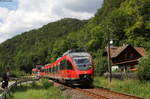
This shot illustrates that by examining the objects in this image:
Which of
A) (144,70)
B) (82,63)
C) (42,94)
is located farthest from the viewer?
(144,70)

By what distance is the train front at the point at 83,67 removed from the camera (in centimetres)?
2295

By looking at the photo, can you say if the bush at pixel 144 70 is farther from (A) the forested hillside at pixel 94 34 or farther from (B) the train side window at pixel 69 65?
(B) the train side window at pixel 69 65

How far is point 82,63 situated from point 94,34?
226 feet

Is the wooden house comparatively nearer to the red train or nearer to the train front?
the red train

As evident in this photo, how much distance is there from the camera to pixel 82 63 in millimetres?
23484

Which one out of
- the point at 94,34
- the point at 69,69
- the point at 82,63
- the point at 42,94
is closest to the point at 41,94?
the point at 42,94

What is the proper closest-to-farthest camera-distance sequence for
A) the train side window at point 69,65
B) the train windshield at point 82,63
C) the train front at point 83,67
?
the train front at point 83,67 < the train windshield at point 82,63 < the train side window at point 69,65

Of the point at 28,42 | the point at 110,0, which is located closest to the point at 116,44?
the point at 110,0

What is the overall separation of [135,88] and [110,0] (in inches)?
3571

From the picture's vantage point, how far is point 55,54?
11988 centimetres

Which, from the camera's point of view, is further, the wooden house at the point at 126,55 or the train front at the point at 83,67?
the wooden house at the point at 126,55

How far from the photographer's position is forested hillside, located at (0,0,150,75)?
7400 cm

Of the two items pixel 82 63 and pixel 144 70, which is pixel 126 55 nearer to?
pixel 144 70

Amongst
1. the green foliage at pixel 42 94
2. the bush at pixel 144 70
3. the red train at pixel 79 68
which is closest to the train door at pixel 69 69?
the red train at pixel 79 68
